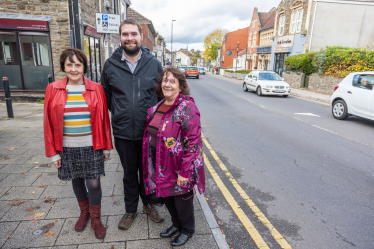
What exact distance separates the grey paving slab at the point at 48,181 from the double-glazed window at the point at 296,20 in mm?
26003

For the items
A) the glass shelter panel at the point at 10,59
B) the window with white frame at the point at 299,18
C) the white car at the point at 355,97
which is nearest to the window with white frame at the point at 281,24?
the window with white frame at the point at 299,18

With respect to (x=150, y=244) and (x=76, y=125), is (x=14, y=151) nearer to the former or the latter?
(x=76, y=125)

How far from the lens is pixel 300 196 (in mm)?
3729

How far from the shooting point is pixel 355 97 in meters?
8.20

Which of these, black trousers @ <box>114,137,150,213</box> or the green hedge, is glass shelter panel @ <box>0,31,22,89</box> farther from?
the green hedge

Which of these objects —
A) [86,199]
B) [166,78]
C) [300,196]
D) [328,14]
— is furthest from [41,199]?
[328,14]

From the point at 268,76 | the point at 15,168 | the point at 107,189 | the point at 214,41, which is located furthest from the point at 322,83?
the point at 214,41

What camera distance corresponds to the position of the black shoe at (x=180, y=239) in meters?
2.57

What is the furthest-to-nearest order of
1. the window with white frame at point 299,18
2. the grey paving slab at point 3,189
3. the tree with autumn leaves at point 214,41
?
the tree with autumn leaves at point 214,41 → the window with white frame at point 299,18 → the grey paving slab at point 3,189

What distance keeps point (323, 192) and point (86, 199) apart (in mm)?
3372

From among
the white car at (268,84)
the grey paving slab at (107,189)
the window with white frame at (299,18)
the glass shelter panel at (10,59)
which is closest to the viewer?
the grey paving slab at (107,189)

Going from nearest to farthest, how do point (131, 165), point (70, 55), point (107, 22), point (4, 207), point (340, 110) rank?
point (70, 55) < point (131, 165) < point (4, 207) < point (107, 22) < point (340, 110)

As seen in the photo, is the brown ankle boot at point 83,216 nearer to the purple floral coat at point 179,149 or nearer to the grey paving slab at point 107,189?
the grey paving slab at point 107,189

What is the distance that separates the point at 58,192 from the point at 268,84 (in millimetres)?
13356
